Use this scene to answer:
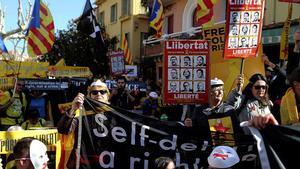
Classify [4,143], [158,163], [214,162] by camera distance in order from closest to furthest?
[214,162], [158,163], [4,143]

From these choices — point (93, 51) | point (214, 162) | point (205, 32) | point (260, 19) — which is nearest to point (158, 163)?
point (214, 162)

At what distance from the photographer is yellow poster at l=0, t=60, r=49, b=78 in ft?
45.5

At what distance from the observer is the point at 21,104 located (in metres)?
9.80

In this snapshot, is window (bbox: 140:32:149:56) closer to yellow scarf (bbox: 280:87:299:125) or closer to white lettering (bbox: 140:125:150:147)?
white lettering (bbox: 140:125:150:147)

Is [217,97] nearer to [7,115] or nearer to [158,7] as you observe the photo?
[7,115]

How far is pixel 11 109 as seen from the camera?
9.56m

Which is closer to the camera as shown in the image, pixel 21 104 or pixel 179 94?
pixel 179 94

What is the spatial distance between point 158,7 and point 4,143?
40.8ft

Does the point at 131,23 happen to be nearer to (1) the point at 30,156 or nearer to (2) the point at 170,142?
(2) the point at 170,142

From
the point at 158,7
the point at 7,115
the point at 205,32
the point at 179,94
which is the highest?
the point at 158,7

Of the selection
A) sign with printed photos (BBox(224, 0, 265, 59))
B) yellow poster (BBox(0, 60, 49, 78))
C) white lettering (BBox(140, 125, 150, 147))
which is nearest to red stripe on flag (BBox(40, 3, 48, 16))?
yellow poster (BBox(0, 60, 49, 78))

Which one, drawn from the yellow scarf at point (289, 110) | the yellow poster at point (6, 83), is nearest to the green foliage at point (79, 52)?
the yellow poster at point (6, 83)

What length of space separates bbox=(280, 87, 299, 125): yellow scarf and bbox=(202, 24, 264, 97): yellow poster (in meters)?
2.34

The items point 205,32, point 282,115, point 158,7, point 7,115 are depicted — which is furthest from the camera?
point 158,7
